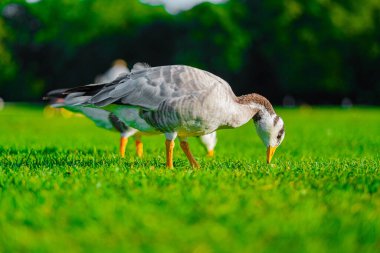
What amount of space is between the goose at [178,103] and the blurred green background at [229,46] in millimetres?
40412

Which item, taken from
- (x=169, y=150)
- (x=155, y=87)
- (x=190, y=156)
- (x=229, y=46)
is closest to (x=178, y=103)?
(x=155, y=87)

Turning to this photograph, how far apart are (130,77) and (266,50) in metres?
45.2

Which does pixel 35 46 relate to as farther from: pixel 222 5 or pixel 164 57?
pixel 222 5

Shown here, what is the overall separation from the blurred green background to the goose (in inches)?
1591

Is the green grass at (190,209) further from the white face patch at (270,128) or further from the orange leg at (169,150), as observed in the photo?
the orange leg at (169,150)

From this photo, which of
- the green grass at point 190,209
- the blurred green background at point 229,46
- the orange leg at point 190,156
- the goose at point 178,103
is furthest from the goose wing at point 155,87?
the blurred green background at point 229,46

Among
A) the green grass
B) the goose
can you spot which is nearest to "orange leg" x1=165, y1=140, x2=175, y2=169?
the goose

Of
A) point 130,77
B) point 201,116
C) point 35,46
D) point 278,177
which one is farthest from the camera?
point 35,46

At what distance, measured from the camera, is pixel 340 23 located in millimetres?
48562

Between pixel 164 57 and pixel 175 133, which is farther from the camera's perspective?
pixel 164 57

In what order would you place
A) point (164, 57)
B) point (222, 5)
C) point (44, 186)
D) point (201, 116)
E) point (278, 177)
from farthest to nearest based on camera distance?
1. point (164, 57)
2. point (222, 5)
3. point (201, 116)
4. point (278, 177)
5. point (44, 186)

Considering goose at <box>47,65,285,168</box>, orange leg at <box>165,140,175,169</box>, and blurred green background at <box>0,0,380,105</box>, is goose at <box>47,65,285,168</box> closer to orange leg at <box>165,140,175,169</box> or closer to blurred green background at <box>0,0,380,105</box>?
orange leg at <box>165,140,175,169</box>

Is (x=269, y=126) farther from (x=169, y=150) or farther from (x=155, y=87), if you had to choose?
(x=155, y=87)

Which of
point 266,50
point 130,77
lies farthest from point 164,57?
point 130,77
